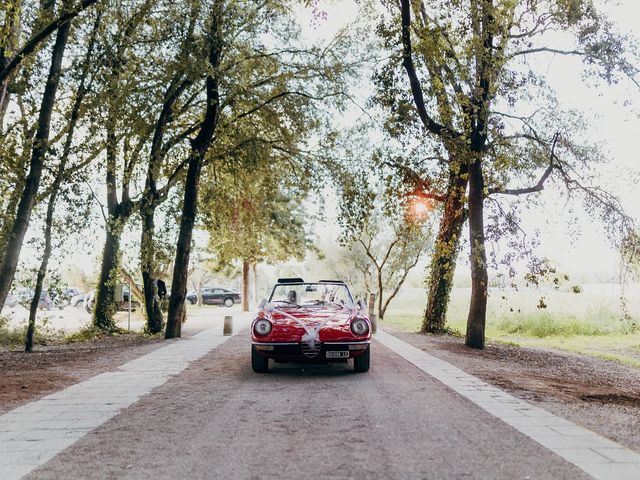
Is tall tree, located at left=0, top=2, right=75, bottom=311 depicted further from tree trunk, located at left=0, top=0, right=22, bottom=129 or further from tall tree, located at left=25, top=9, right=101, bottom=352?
tree trunk, located at left=0, top=0, right=22, bottom=129

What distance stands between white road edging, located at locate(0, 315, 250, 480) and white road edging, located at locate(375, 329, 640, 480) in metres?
4.13

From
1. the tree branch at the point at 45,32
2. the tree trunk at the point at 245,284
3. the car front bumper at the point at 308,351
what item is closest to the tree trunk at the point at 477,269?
the car front bumper at the point at 308,351

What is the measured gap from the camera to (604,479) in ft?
13.2

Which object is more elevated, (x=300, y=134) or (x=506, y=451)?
(x=300, y=134)

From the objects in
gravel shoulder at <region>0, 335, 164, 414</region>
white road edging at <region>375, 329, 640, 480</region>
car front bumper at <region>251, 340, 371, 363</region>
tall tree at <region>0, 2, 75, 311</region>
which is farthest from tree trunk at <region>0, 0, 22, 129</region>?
white road edging at <region>375, 329, 640, 480</region>

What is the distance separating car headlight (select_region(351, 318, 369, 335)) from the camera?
8734 millimetres

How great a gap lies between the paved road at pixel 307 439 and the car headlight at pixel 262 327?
0.92 meters

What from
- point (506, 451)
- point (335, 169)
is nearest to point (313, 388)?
point (506, 451)

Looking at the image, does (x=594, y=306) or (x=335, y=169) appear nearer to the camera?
(x=335, y=169)

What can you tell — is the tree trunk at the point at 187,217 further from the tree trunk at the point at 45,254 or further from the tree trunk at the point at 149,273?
the tree trunk at the point at 45,254

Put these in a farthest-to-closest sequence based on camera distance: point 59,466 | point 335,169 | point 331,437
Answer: point 335,169, point 331,437, point 59,466

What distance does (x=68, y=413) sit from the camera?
20.8 feet

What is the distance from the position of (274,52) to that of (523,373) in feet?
36.3

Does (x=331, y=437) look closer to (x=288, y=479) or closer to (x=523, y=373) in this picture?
(x=288, y=479)
